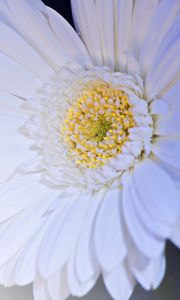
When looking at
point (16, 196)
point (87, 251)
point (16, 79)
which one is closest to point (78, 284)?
point (87, 251)

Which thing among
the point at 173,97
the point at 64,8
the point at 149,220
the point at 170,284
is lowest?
the point at 170,284

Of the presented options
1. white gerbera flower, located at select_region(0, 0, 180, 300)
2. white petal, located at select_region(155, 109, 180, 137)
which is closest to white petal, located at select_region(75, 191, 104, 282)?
white gerbera flower, located at select_region(0, 0, 180, 300)

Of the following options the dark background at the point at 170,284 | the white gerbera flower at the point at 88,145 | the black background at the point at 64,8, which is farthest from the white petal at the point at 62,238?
the black background at the point at 64,8

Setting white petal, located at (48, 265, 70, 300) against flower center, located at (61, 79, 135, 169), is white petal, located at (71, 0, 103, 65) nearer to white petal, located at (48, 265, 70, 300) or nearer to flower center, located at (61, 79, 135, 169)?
flower center, located at (61, 79, 135, 169)

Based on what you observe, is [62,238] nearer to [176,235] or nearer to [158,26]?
[176,235]

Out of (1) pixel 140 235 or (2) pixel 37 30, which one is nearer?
(1) pixel 140 235

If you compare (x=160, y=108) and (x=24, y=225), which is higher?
(x=160, y=108)
